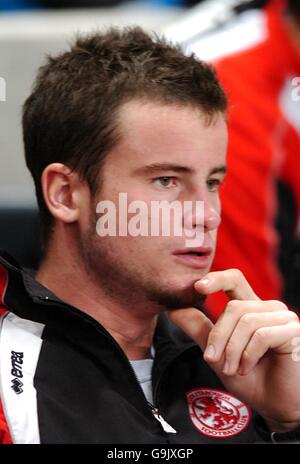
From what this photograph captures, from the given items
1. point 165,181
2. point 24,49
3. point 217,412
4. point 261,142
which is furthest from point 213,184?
point 24,49

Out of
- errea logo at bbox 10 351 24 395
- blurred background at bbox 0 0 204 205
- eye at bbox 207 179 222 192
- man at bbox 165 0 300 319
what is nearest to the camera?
errea logo at bbox 10 351 24 395

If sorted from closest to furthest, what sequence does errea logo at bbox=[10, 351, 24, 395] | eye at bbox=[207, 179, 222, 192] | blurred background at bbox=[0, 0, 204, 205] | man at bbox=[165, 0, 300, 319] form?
errea logo at bbox=[10, 351, 24, 395] < eye at bbox=[207, 179, 222, 192] < blurred background at bbox=[0, 0, 204, 205] < man at bbox=[165, 0, 300, 319]

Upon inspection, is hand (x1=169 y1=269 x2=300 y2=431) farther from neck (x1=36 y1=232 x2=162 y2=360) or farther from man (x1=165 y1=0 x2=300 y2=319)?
man (x1=165 y1=0 x2=300 y2=319)

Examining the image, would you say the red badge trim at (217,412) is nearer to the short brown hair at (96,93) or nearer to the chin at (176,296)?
the chin at (176,296)

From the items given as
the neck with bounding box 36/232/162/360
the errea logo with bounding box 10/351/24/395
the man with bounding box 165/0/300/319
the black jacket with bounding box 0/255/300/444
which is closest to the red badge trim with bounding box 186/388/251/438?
the black jacket with bounding box 0/255/300/444

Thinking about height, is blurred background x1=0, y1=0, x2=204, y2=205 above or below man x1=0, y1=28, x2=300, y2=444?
above

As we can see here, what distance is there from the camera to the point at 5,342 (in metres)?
1.15

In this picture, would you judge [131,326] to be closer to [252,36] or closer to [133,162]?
[133,162]

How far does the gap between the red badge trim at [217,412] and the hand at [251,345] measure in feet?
0.07

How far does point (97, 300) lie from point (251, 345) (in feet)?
0.68

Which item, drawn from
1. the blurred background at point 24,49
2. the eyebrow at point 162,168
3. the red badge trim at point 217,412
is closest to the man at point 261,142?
the blurred background at point 24,49

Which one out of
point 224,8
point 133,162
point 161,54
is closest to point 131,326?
point 133,162

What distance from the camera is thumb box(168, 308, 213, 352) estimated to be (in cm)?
125

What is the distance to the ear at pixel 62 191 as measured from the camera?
4.01 ft
